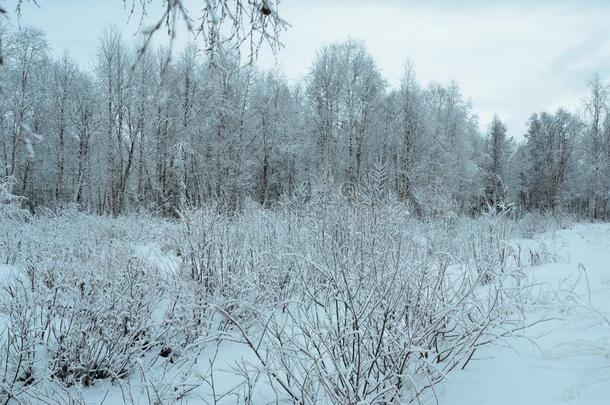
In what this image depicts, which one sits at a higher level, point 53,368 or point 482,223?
point 482,223

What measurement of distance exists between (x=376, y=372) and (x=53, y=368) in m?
2.79

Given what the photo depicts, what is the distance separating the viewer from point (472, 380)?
113 inches

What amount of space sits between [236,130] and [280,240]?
1886 centimetres

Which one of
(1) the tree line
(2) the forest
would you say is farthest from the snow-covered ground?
(1) the tree line

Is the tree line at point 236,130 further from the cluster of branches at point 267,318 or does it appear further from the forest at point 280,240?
the cluster of branches at point 267,318

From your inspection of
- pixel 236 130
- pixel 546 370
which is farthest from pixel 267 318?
pixel 236 130

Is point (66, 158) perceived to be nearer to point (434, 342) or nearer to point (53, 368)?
point (53, 368)

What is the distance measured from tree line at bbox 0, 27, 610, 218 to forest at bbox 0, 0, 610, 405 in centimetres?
16

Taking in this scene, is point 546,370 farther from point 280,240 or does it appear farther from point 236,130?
point 236,130

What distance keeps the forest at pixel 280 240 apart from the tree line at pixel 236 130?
0.53 feet

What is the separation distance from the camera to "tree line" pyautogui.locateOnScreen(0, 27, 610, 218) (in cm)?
2116

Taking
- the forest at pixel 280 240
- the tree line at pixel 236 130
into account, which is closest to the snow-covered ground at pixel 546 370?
the forest at pixel 280 240

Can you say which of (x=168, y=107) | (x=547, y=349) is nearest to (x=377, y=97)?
(x=168, y=107)

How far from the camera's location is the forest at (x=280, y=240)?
2.52m
